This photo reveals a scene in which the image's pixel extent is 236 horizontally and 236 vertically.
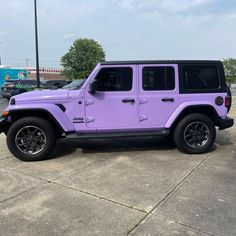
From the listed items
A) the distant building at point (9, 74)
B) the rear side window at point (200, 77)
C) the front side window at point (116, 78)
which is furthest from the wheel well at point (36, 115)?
the distant building at point (9, 74)

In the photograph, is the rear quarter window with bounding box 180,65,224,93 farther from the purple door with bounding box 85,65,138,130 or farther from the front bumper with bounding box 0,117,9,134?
the front bumper with bounding box 0,117,9,134

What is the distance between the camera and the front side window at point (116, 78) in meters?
5.76

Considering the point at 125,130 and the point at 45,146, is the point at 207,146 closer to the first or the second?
the point at 125,130

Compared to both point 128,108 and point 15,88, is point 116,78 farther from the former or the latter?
point 15,88

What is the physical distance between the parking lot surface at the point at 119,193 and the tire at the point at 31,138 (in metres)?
0.20

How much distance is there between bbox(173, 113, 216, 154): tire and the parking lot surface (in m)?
0.18

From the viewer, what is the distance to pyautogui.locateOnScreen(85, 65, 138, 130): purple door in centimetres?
571

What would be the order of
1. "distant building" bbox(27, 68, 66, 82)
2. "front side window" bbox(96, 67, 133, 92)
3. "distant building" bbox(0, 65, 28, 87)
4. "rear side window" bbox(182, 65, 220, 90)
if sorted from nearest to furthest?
"front side window" bbox(96, 67, 133, 92), "rear side window" bbox(182, 65, 220, 90), "distant building" bbox(0, 65, 28, 87), "distant building" bbox(27, 68, 66, 82)

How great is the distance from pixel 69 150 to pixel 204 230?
373cm

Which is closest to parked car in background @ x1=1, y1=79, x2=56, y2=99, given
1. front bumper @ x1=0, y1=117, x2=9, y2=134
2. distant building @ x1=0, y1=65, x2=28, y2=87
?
distant building @ x1=0, y1=65, x2=28, y2=87

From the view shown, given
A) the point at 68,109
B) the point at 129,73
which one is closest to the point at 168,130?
the point at 129,73

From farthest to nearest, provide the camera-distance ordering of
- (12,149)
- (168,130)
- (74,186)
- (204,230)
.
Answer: (168,130), (12,149), (74,186), (204,230)

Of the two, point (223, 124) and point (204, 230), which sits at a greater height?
point (223, 124)

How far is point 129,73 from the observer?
228 inches
